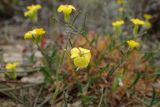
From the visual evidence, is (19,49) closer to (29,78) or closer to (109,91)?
(29,78)

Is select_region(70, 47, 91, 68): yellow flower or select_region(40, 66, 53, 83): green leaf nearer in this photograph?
select_region(70, 47, 91, 68): yellow flower

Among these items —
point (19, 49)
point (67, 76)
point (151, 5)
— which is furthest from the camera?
point (151, 5)

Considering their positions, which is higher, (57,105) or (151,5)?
(151,5)

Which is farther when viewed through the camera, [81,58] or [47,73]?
[47,73]

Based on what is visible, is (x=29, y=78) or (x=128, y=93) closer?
(x=128, y=93)

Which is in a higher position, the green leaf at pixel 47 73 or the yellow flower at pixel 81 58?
the yellow flower at pixel 81 58

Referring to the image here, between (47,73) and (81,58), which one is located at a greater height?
(81,58)

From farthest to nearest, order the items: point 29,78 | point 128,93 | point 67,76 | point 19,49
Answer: point 19,49 < point 29,78 < point 67,76 < point 128,93

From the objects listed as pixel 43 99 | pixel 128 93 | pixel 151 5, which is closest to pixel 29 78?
pixel 43 99

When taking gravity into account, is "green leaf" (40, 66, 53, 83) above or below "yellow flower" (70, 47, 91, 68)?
below

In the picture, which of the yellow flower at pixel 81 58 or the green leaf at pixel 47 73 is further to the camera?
the green leaf at pixel 47 73
